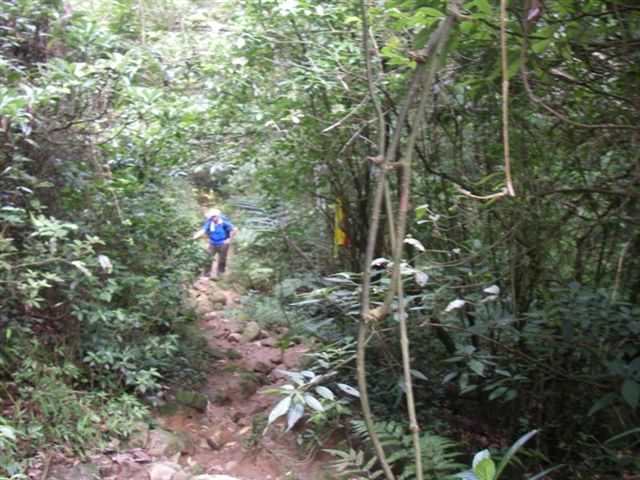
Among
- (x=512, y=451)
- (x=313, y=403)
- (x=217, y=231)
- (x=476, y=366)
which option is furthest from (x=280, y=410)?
(x=217, y=231)

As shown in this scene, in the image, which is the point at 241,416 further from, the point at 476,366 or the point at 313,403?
the point at 313,403

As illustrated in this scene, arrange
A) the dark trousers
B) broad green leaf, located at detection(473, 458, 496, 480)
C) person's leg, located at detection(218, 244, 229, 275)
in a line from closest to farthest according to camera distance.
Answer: broad green leaf, located at detection(473, 458, 496, 480) < the dark trousers < person's leg, located at detection(218, 244, 229, 275)

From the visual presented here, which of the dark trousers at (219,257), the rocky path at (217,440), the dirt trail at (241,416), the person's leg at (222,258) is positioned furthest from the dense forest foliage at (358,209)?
the person's leg at (222,258)

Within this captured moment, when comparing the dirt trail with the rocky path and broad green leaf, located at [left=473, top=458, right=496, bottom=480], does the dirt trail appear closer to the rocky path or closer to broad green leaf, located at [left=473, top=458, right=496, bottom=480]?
the rocky path

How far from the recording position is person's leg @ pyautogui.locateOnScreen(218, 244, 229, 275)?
9.30 m

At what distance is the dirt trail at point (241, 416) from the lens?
4625 mm

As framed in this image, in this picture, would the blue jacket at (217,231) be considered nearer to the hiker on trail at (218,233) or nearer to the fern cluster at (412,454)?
the hiker on trail at (218,233)

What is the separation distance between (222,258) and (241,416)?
4.25 meters

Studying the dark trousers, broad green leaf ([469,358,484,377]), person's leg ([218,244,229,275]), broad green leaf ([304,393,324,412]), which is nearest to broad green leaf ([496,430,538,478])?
broad green leaf ([469,358,484,377])

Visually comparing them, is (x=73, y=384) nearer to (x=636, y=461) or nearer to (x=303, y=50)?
(x=303, y=50)

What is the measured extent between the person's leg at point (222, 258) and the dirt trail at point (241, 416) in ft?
4.65

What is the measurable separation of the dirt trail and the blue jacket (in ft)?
4.17

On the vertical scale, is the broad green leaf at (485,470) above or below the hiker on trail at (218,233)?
above

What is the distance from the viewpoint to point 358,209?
569 centimetres
